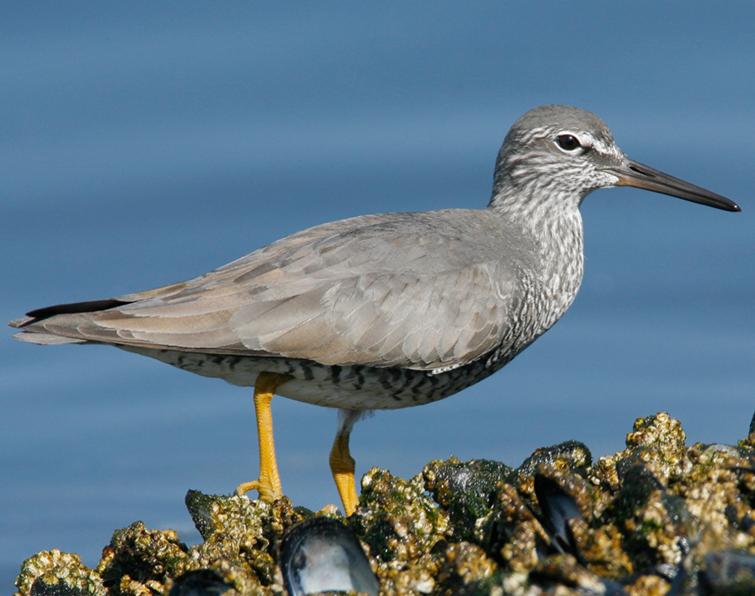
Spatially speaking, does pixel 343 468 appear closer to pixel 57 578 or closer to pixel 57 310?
A: pixel 57 310

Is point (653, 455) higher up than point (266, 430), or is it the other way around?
point (266, 430)

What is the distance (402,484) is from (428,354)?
1558mm

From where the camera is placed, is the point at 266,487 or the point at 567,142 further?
the point at 567,142

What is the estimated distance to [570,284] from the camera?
297 inches

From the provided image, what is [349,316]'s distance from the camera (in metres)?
6.63

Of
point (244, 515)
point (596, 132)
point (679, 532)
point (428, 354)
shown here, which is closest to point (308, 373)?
point (428, 354)

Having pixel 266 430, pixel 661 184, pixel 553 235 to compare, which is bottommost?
pixel 266 430

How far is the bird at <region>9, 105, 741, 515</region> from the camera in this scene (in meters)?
6.50

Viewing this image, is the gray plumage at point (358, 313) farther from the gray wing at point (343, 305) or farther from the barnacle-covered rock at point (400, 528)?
the barnacle-covered rock at point (400, 528)

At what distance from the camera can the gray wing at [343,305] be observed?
649cm

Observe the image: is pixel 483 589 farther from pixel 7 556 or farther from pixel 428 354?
pixel 7 556

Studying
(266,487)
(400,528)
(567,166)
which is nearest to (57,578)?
(400,528)

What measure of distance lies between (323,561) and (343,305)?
2602mm

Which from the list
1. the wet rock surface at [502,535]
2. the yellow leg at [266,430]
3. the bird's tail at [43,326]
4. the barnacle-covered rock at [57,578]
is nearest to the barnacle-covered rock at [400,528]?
the wet rock surface at [502,535]
